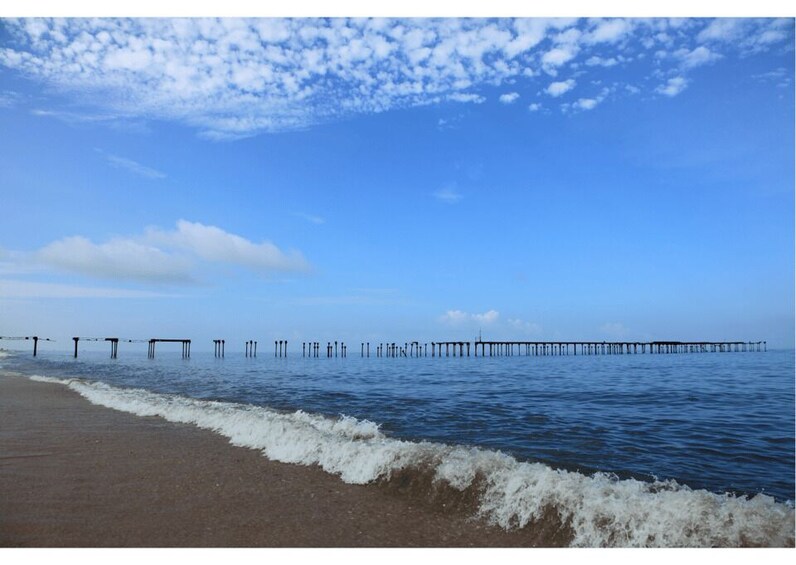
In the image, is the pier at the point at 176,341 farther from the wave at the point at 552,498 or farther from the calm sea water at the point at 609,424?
the wave at the point at 552,498

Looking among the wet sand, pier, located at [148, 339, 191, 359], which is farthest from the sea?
pier, located at [148, 339, 191, 359]

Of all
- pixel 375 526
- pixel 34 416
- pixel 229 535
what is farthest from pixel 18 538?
pixel 34 416

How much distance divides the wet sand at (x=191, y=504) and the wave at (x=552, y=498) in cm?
30

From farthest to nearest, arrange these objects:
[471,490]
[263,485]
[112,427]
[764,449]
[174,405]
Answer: [174,405], [112,427], [764,449], [263,485], [471,490]

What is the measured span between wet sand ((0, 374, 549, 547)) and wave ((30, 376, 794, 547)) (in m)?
0.30

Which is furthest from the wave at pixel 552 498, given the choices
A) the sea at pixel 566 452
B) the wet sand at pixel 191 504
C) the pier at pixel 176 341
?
the pier at pixel 176 341

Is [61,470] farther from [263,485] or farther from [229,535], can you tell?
[229,535]

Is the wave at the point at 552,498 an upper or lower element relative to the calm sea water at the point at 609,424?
upper

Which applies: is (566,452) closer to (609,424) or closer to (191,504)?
(609,424)

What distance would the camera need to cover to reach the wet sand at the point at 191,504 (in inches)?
187

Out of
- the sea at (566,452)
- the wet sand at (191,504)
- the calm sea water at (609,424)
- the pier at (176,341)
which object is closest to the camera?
the wet sand at (191,504)

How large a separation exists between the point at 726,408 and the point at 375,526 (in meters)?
14.1

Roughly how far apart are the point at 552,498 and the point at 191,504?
13.0ft

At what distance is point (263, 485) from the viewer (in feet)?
21.4
